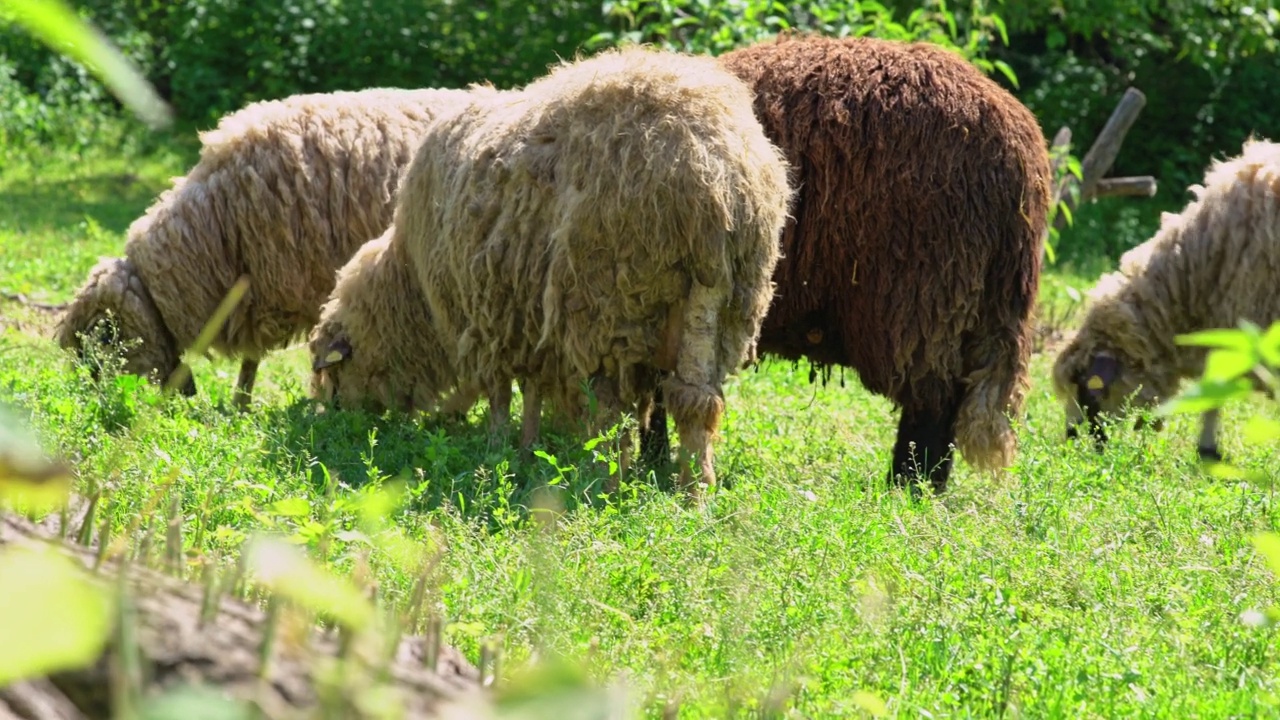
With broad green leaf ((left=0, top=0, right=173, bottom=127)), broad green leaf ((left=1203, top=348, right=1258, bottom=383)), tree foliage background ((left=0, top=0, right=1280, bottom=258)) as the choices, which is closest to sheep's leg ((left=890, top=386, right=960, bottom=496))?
broad green leaf ((left=1203, top=348, right=1258, bottom=383))

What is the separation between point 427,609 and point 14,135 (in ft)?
39.1

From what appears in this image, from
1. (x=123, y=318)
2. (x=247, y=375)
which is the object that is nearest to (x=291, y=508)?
(x=123, y=318)

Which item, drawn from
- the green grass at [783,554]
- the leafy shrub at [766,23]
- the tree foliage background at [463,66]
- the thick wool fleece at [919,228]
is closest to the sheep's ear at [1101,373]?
the green grass at [783,554]

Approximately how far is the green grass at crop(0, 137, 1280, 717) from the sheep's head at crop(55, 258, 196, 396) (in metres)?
0.41

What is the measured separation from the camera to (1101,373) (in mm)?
7246

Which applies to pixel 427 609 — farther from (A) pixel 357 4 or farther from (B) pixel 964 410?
(A) pixel 357 4

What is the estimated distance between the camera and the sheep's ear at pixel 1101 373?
721cm

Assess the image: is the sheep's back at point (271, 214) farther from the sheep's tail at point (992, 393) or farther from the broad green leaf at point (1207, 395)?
the broad green leaf at point (1207, 395)

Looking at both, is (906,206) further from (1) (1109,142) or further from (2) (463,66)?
(2) (463,66)

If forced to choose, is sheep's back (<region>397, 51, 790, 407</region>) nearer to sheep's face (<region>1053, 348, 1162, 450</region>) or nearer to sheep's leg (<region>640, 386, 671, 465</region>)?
sheep's leg (<region>640, 386, 671, 465</region>)

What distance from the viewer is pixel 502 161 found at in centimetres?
491

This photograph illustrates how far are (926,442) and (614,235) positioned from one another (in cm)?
155

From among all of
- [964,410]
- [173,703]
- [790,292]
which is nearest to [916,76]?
[790,292]

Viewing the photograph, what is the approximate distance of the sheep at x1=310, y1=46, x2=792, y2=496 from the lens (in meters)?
4.52
